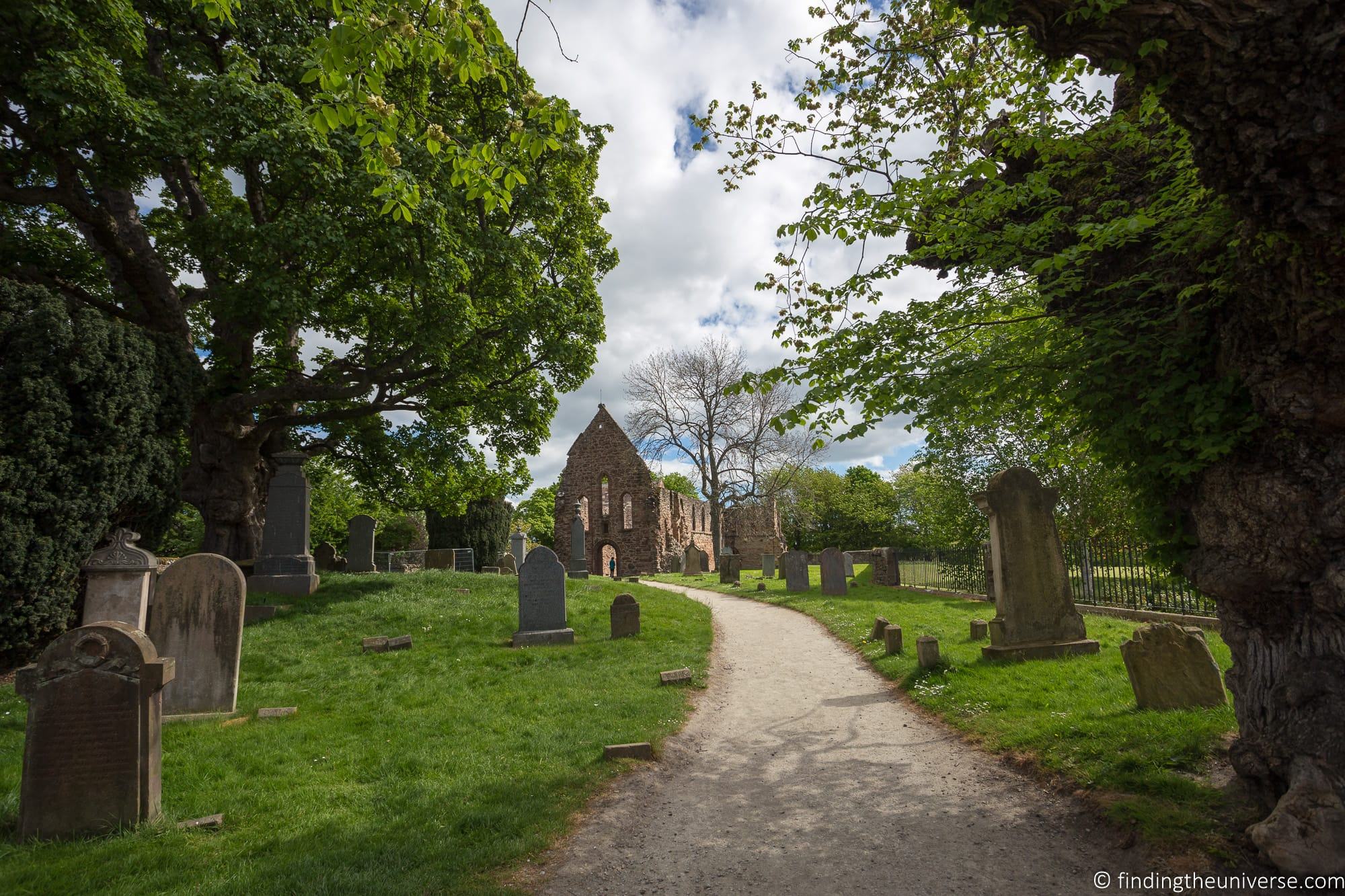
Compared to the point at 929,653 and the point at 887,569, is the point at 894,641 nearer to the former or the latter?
the point at 929,653

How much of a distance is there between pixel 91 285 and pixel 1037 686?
57.7 feet

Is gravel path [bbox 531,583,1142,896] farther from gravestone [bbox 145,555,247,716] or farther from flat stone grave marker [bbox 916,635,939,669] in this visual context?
gravestone [bbox 145,555,247,716]

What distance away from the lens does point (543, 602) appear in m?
10.8

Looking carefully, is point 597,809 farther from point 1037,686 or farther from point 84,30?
point 84,30

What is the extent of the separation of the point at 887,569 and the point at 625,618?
13.2 m

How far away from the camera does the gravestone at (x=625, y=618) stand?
1091 cm

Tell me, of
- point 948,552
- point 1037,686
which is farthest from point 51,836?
point 948,552

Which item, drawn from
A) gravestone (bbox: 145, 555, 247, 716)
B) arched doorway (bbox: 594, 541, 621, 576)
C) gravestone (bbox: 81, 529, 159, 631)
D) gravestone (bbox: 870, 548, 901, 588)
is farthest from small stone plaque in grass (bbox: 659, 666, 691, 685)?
arched doorway (bbox: 594, 541, 621, 576)

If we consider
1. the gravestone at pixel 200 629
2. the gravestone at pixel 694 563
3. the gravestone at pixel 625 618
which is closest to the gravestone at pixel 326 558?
the gravestone at pixel 625 618

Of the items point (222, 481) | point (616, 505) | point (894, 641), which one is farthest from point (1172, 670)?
point (616, 505)

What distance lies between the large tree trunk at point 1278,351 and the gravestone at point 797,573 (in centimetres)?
1682

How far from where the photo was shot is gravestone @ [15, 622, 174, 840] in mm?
4098

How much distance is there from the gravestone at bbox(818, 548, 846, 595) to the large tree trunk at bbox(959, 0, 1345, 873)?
47.4ft

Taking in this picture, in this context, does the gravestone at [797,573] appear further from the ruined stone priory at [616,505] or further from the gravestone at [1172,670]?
the gravestone at [1172,670]
